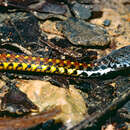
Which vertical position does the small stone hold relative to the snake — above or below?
above

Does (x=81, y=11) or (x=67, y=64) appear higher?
(x=81, y=11)

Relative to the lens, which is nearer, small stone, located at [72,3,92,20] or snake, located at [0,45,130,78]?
snake, located at [0,45,130,78]

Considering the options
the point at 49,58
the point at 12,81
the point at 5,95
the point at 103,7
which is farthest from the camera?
the point at 103,7

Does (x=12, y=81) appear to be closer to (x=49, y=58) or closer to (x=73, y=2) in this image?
(x=49, y=58)

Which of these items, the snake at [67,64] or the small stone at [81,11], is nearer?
the snake at [67,64]

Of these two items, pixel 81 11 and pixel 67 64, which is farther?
pixel 81 11

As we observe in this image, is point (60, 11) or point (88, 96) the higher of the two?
point (60, 11)

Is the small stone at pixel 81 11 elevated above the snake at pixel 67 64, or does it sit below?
above

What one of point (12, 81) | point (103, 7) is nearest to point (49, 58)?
point (12, 81)
